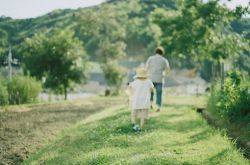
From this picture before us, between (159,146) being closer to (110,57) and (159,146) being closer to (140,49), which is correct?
(110,57)

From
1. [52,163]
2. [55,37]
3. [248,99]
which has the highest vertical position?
[55,37]

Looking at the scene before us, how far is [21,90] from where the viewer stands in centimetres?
2777

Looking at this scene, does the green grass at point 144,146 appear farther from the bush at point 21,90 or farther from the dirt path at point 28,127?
the bush at point 21,90

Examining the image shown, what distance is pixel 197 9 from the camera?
87.8ft

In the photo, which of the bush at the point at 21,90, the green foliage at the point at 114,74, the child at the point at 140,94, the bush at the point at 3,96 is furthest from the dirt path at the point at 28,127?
the green foliage at the point at 114,74

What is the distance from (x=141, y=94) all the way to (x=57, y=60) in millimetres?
27155

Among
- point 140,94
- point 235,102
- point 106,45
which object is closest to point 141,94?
point 140,94

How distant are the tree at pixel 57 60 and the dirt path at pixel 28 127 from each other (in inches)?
686

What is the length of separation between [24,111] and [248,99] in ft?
31.7

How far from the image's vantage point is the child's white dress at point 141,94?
1345cm

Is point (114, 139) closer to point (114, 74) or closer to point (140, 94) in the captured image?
point (140, 94)

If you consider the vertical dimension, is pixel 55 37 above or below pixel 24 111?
above

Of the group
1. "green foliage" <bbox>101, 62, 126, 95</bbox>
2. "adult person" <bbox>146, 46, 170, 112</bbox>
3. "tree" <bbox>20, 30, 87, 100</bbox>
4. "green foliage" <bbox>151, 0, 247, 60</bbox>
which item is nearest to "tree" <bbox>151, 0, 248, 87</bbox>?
"green foliage" <bbox>151, 0, 247, 60</bbox>

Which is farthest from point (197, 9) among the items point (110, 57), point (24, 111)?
point (110, 57)
